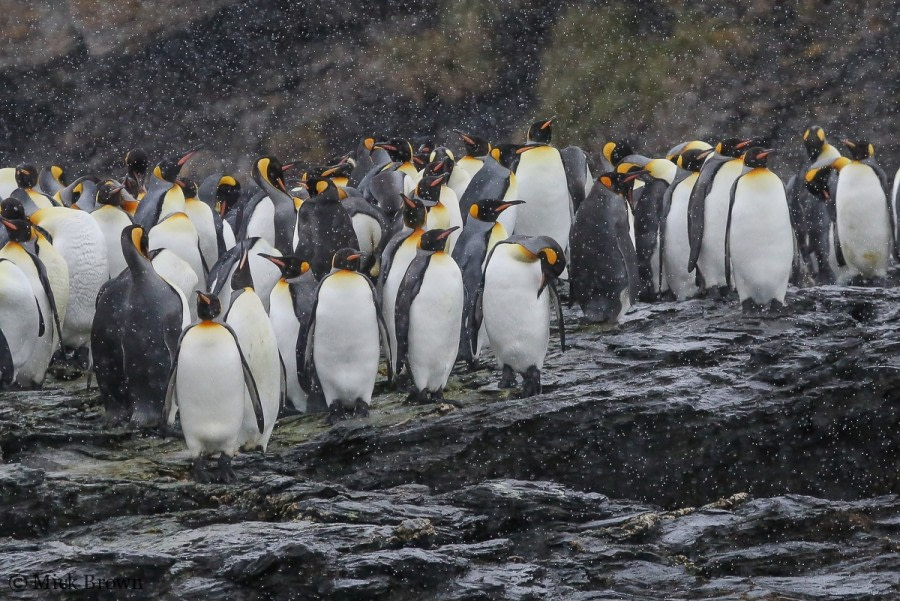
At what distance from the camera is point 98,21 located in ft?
68.0

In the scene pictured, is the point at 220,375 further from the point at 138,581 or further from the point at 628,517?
the point at 628,517

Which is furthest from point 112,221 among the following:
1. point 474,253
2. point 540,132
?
point 540,132

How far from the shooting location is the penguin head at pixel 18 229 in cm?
900

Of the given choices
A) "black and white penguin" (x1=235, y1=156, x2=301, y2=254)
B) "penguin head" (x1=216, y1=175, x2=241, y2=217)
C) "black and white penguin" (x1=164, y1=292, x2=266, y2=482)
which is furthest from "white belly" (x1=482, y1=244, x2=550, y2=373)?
"penguin head" (x1=216, y1=175, x2=241, y2=217)

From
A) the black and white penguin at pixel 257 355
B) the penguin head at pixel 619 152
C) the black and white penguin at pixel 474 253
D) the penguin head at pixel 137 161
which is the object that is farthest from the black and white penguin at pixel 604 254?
the penguin head at pixel 137 161

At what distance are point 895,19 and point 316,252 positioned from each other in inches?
537

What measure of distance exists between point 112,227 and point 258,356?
3.57 metres

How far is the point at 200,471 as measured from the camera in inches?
271

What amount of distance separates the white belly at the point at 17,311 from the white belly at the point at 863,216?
7020mm

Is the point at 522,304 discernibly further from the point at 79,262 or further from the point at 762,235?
the point at 79,262

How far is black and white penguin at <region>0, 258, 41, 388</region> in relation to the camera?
27.9ft

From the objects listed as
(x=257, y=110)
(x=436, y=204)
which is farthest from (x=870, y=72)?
(x=436, y=204)

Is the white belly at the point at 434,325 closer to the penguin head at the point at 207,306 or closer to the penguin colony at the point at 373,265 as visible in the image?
the penguin colony at the point at 373,265

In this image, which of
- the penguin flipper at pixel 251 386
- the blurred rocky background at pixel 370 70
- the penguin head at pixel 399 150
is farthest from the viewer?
the blurred rocky background at pixel 370 70
